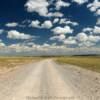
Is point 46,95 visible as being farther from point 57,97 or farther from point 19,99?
point 19,99

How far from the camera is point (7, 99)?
13.1 m

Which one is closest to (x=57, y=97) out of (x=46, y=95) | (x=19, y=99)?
(x=46, y=95)

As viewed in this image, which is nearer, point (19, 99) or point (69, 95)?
point (19, 99)

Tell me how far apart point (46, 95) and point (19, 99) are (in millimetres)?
1916

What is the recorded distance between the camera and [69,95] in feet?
45.4

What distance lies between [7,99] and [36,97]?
1.77 m

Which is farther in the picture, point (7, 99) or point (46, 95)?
point (46, 95)

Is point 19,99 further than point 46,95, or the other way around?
point 46,95

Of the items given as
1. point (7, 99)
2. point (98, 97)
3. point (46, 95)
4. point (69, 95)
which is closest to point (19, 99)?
point (7, 99)

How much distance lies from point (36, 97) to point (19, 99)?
113 centimetres

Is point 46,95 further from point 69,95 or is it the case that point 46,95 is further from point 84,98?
point 84,98

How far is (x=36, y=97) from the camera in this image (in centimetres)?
1344

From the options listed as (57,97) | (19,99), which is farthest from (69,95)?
(19,99)

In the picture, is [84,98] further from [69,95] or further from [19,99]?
[19,99]
